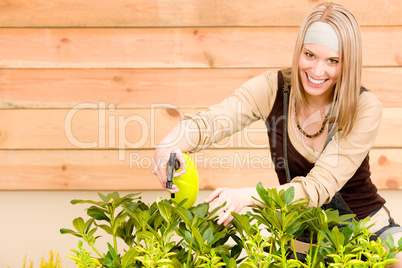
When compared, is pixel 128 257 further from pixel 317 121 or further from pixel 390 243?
pixel 317 121

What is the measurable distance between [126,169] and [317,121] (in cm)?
95

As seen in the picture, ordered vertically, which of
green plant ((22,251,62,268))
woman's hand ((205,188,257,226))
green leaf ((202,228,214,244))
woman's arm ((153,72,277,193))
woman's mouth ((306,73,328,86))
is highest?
woman's mouth ((306,73,328,86))

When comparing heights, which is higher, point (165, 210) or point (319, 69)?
point (319, 69)

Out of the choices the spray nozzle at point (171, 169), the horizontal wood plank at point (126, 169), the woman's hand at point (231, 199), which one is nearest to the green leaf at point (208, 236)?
the woman's hand at point (231, 199)

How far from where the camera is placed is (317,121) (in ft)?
4.79

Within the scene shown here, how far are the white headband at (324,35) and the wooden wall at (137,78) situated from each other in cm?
73

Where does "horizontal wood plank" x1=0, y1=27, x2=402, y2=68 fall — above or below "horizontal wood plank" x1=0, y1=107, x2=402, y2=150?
above

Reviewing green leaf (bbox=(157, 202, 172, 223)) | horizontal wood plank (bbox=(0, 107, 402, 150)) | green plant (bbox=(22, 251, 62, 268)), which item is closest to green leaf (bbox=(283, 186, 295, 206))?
green leaf (bbox=(157, 202, 172, 223))

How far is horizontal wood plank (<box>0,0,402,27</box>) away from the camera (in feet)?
6.57

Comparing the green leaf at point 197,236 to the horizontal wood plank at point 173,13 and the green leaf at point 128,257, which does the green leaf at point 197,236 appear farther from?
the horizontal wood plank at point 173,13

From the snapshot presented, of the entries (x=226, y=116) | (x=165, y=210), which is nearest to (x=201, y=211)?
(x=165, y=210)

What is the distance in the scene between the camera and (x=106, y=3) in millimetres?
2031

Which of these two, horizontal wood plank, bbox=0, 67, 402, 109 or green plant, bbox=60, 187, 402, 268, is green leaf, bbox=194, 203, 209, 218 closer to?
green plant, bbox=60, 187, 402, 268

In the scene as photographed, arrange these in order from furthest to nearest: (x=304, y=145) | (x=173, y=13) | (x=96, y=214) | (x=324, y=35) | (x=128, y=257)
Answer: (x=173, y=13), (x=304, y=145), (x=324, y=35), (x=96, y=214), (x=128, y=257)
